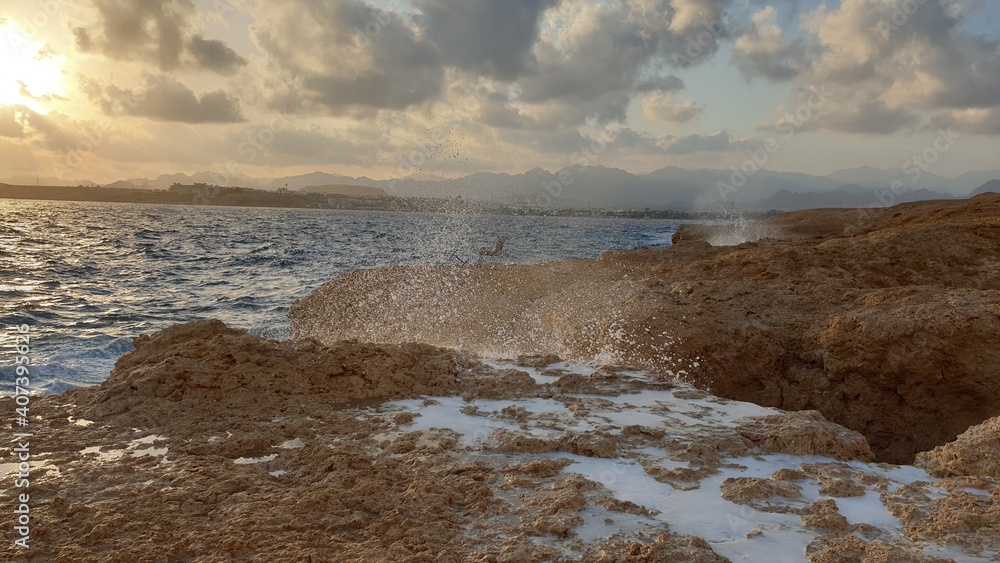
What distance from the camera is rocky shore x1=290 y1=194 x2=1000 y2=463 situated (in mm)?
6066

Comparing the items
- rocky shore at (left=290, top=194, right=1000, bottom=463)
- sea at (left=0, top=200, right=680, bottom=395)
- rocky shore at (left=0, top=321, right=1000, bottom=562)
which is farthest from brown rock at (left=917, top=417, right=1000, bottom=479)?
sea at (left=0, top=200, right=680, bottom=395)

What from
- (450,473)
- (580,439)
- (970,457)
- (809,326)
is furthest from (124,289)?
(970,457)

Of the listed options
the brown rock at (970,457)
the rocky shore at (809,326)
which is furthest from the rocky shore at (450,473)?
the rocky shore at (809,326)

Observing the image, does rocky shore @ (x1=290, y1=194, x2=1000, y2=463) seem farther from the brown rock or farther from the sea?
the sea

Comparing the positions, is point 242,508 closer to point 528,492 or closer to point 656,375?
point 528,492

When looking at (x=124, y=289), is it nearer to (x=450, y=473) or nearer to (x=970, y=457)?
(x=450, y=473)

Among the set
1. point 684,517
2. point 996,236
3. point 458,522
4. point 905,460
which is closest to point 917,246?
point 996,236

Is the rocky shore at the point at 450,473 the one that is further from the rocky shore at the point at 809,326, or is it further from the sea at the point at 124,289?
the sea at the point at 124,289

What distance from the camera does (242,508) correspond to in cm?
330

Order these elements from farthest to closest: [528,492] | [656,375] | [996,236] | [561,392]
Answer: [996,236] < [656,375] < [561,392] < [528,492]

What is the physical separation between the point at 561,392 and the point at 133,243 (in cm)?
3517

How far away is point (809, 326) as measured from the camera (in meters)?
7.16

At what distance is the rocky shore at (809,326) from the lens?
6066mm

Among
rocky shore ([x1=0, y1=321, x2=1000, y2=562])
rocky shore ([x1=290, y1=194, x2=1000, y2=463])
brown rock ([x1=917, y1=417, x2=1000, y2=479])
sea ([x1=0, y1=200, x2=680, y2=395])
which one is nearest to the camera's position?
rocky shore ([x1=0, y1=321, x2=1000, y2=562])
